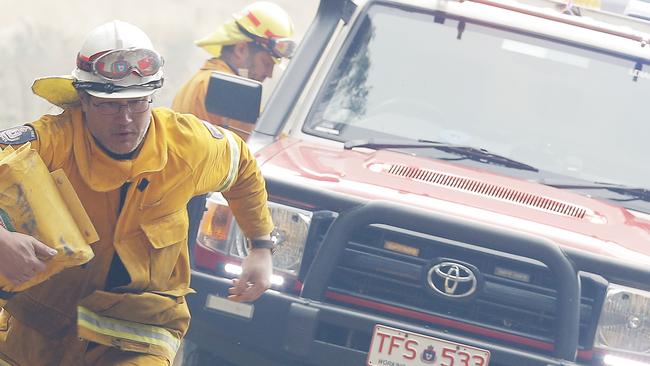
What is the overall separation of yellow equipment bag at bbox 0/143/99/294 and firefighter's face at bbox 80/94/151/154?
22cm

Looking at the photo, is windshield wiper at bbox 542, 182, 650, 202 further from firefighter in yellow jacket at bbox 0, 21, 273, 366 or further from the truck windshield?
firefighter in yellow jacket at bbox 0, 21, 273, 366

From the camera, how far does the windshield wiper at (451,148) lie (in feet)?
18.3

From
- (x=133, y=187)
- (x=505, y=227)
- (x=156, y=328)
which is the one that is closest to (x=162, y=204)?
(x=133, y=187)

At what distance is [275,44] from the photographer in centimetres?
823

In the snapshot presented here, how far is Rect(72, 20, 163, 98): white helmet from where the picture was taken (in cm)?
376

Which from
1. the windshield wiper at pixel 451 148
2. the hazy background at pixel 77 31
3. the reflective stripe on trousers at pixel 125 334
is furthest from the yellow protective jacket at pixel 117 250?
the hazy background at pixel 77 31

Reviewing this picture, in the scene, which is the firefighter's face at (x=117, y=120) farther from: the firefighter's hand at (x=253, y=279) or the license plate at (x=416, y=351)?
the license plate at (x=416, y=351)

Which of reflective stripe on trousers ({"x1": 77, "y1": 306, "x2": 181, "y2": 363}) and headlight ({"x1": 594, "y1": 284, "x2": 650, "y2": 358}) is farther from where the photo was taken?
headlight ({"x1": 594, "y1": 284, "x2": 650, "y2": 358})

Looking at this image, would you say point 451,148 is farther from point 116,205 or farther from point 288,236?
point 116,205

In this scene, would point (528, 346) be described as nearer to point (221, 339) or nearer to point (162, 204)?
point (221, 339)

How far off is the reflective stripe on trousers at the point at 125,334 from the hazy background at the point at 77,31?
12170 mm

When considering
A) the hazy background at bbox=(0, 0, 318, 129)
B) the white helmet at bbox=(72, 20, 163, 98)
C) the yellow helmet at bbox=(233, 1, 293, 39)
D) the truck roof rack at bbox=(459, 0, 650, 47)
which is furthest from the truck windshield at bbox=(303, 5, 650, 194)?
the hazy background at bbox=(0, 0, 318, 129)

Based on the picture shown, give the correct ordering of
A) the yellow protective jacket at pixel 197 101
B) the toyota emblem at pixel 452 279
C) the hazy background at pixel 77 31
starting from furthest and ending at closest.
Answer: the hazy background at pixel 77 31
the yellow protective jacket at pixel 197 101
the toyota emblem at pixel 452 279

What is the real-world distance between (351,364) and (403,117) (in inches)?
51.8
